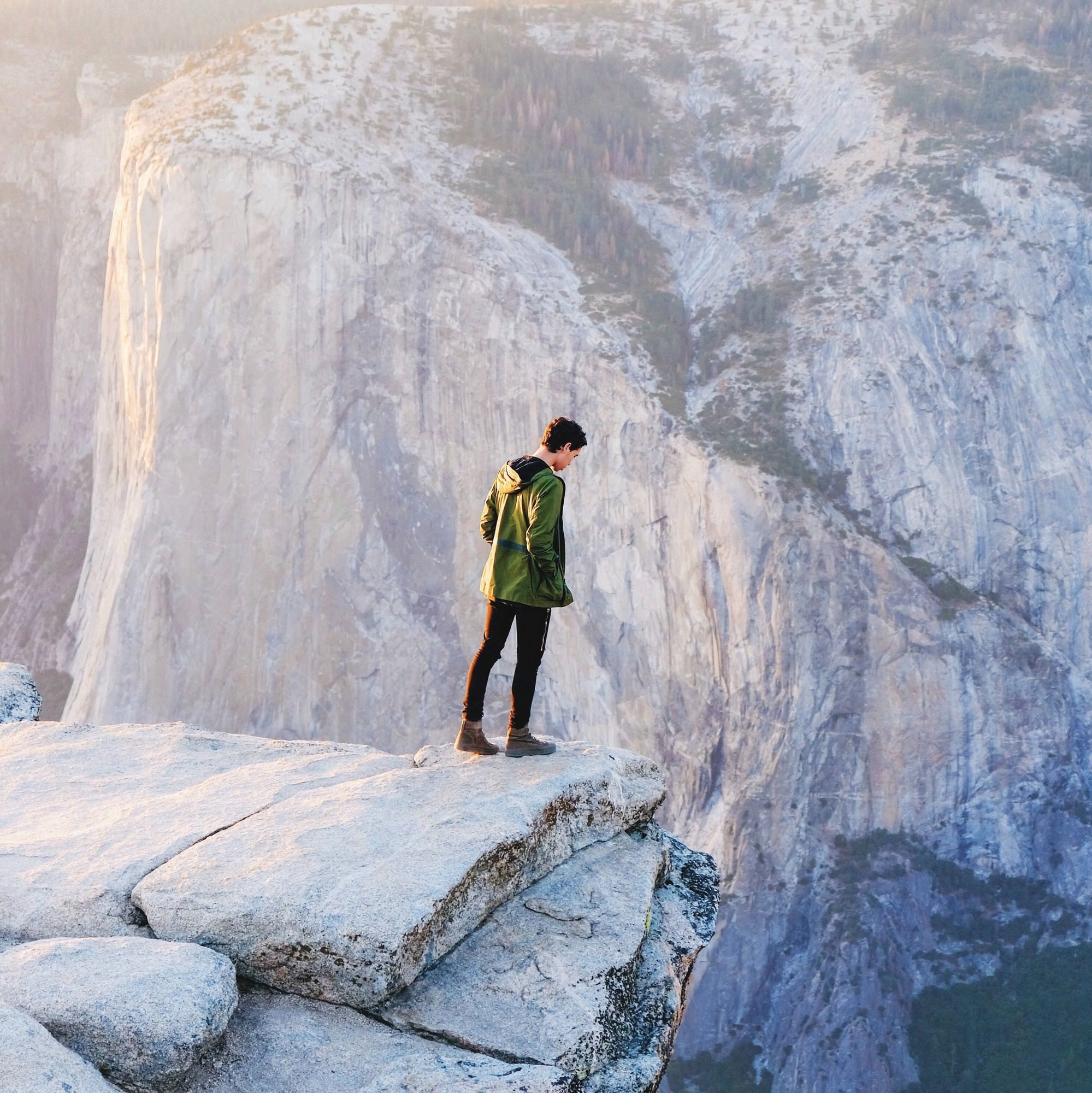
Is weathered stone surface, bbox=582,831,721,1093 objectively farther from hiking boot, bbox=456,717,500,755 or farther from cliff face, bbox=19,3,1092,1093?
cliff face, bbox=19,3,1092,1093

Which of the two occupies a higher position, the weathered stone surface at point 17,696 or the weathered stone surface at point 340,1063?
the weathered stone surface at point 17,696

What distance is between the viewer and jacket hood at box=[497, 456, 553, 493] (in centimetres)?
741

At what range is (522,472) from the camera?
24.5ft

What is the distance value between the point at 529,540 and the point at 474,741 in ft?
5.01

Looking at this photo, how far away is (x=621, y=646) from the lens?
2683cm

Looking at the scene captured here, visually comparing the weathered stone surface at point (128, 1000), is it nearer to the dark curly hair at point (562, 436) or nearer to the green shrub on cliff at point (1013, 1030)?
the dark curly hair at point (562, 436)

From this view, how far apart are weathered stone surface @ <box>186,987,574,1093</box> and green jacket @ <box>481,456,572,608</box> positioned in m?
2.77

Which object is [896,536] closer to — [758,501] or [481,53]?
[758,501]

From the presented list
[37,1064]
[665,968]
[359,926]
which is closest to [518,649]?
[665,968]

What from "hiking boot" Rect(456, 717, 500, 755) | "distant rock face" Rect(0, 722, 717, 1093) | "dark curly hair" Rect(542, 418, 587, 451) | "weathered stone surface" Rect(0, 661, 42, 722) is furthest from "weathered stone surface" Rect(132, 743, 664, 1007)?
"weathered stone surface" Rect(0, 661, 42, 722)

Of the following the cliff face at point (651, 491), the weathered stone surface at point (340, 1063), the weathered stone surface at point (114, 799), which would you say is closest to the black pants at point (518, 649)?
the weathered stone surface at point (114, 799)

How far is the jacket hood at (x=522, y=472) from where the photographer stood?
7.41 meters

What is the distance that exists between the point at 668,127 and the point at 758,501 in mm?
14435

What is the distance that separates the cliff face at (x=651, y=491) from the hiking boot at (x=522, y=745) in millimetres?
17551
